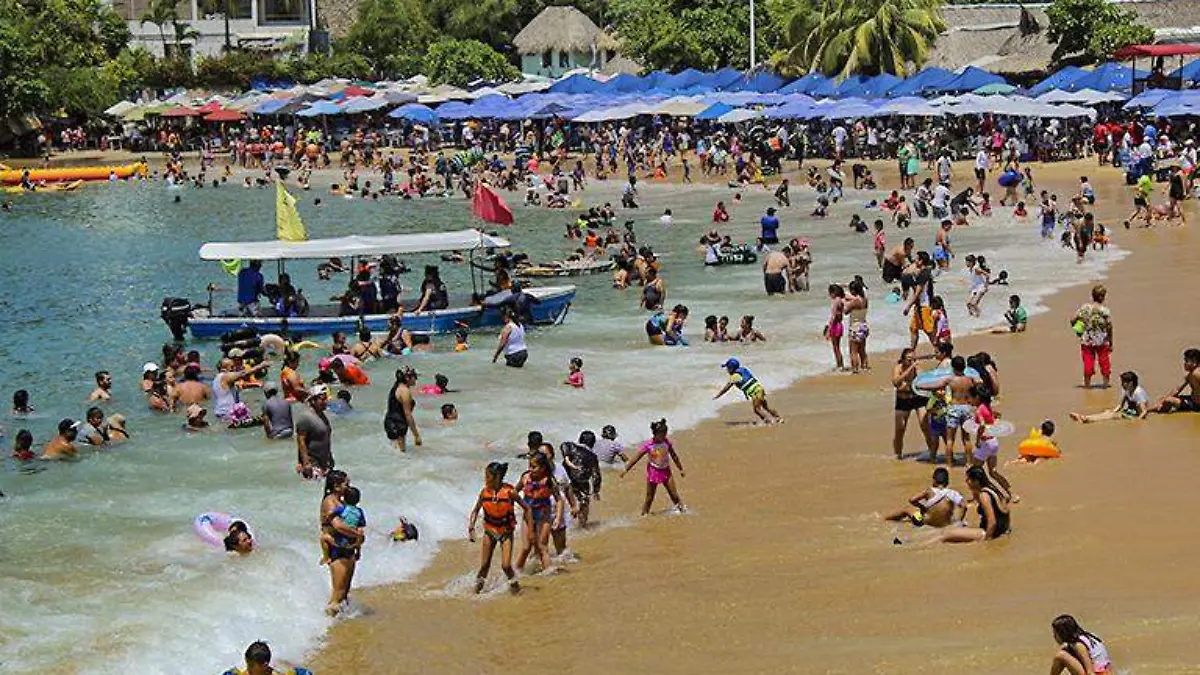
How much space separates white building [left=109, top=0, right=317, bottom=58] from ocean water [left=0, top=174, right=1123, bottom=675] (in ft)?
195

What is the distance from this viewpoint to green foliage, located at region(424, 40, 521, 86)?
8369 cm

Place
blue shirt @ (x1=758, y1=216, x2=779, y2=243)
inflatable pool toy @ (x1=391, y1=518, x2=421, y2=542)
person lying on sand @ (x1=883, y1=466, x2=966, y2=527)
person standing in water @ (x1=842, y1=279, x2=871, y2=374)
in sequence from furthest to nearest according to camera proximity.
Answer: blue shirt @ (x1=758, y1=216, x2=779, y2=243) < person standing in water @ (x1=842, y1=279, x2=871, y2=374) < inflatable pool toy @ (x1=391, y1=518, x2=421, y2=542) < person lying on sand @ (x1=883, y1=466, x2=966, y2=527)

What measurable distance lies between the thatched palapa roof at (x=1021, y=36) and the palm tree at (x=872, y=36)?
12.2 ft

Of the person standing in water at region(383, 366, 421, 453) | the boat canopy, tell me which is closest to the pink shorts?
the person standing in water at region(383, 366, 421, 453)

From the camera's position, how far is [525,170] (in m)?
58.9

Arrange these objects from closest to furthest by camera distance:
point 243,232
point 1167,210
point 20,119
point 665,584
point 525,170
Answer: point 665,584 → point 1167,210 → point 243,232 → point 525,170 → point 20,119

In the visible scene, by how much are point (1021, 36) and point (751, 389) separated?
165 ft

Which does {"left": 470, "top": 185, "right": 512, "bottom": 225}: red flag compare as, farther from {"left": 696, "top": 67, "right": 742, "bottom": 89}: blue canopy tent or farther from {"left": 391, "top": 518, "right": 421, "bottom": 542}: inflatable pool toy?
{"left": 696, "top": 67, "right": 742, "bottom": 89}: blue canopy tent

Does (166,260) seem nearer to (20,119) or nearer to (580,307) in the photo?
(580,307)

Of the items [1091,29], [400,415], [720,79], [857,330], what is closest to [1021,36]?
[1091,29]

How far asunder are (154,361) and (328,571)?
13963 millimetres

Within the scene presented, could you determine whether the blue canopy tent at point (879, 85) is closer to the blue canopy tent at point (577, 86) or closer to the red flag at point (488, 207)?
the blue canopy tent at point (577, 86)

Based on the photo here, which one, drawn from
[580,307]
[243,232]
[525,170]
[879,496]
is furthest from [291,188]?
[879,496]

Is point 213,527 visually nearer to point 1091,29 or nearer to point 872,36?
point 872,36
